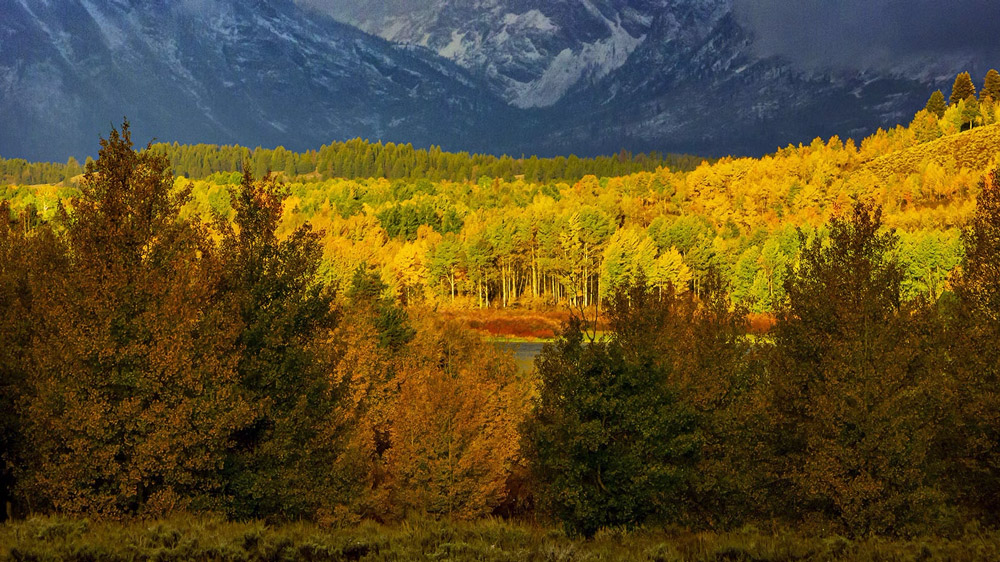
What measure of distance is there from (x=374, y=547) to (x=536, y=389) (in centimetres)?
1465

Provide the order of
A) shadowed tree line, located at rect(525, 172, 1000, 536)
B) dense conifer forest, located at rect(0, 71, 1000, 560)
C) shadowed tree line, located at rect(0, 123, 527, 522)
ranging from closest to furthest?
dense conifer forest, located at rect(0, 71, 1000, 560), shadowed tree line, located at rect(0, 123, 527, 522), shadowed tree line, located at rect(525, 172, 1000, 536)

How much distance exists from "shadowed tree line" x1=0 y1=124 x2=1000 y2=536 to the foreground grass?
5829 millimetres

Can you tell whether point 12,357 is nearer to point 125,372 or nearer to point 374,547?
point 125,372

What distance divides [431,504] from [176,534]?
27478 mm

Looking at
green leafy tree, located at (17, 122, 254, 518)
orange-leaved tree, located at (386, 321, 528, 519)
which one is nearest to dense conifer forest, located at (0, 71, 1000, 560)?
green leafy tree, located at (17, 122, 254, 518)

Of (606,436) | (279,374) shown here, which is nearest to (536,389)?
(606,436)

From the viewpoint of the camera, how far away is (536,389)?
110ft

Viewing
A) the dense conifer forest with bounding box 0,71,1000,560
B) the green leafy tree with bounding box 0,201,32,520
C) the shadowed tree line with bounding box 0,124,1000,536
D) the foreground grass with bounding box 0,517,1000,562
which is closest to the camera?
the foreground grass with bounding box 0,517,1000,562

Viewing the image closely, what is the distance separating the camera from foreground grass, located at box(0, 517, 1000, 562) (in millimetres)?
18375

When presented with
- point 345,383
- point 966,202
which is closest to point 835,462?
point 345,383

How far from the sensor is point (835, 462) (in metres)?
31.2

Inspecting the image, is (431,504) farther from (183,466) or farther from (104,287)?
(104,287)

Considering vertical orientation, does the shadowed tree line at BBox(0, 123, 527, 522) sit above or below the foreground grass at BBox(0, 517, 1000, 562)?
above

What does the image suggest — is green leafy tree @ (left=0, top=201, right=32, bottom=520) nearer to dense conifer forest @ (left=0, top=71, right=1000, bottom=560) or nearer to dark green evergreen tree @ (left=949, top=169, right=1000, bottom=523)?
dense conifer forest @ (left=0, top=71, right=1000, bottom=560)
